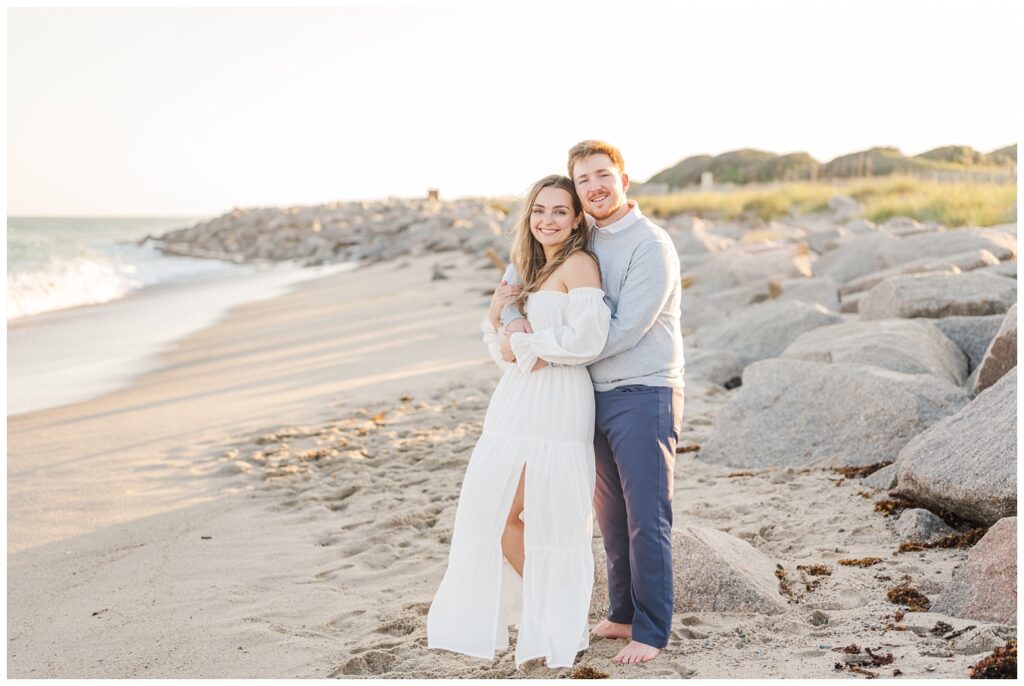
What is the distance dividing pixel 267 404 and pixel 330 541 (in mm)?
3352

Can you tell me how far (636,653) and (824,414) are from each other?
259 cm

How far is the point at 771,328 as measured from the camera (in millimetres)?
8117

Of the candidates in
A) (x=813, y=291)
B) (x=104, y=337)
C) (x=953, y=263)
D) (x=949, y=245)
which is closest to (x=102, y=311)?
(x=104, y=337)

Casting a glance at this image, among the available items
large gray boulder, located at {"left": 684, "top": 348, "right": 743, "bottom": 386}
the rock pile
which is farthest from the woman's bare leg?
large gray boulder, located at {"left": 684, "top": 348, "right": 743, "bottom": 386}

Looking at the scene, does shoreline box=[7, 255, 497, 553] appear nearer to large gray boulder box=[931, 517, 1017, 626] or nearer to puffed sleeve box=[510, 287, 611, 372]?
puffed sleeve box=[510, 287, 611, 372]

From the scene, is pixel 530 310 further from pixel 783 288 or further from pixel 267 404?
pixel 783 288

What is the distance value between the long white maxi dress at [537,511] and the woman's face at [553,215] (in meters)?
0.24

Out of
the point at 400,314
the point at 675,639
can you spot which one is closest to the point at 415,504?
the point at 675,639

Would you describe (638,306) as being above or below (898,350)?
above

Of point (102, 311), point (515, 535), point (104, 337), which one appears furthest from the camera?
point (102, 311)

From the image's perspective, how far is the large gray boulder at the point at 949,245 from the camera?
945cm

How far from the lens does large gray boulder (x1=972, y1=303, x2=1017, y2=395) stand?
507 cm

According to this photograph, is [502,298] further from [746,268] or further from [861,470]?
[746,268]

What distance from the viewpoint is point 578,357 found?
3.50 meters
